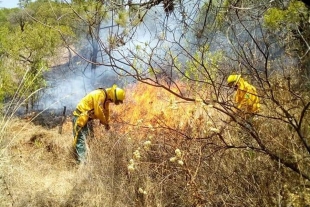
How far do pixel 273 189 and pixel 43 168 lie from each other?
3372mm

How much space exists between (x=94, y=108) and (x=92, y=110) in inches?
5.3

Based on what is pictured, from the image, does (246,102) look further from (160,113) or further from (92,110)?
(92,110)

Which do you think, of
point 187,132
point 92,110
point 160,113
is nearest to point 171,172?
point 187,132

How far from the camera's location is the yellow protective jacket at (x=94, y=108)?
7.23 metres

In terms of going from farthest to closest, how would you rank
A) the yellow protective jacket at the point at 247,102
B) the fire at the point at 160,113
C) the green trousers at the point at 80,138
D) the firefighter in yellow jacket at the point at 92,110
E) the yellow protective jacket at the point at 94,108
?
the yellow protective jacket at the point at 94,108 → the firefighter in yellow jacket at the point at 92,110 → the green trousers at the point at 80,138 → the fire at the point at 160,113 → the yellow protective jacket at the point at 247,102

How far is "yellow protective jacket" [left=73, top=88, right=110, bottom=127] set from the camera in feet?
23.7

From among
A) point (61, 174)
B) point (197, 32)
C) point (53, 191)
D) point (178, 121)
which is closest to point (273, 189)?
point (197, 32)

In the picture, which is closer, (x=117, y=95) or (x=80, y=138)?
(x=80, y=138)

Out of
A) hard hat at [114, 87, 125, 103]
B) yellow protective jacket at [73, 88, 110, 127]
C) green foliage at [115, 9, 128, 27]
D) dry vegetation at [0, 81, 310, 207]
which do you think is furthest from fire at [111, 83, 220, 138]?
green foliage at [115, 9, 128, 27]

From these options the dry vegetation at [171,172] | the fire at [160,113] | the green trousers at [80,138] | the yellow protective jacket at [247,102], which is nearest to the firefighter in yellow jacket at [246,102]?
the yellow protective jacket at [247,102]

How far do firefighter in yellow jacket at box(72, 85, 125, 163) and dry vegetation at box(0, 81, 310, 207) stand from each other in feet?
4.25

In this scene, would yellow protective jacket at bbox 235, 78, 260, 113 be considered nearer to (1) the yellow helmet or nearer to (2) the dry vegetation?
(2) the dry vegetation

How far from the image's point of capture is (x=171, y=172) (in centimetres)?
380

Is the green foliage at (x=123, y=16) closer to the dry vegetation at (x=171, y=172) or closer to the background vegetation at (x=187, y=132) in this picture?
the background vegetation at (x=187, y=132)
